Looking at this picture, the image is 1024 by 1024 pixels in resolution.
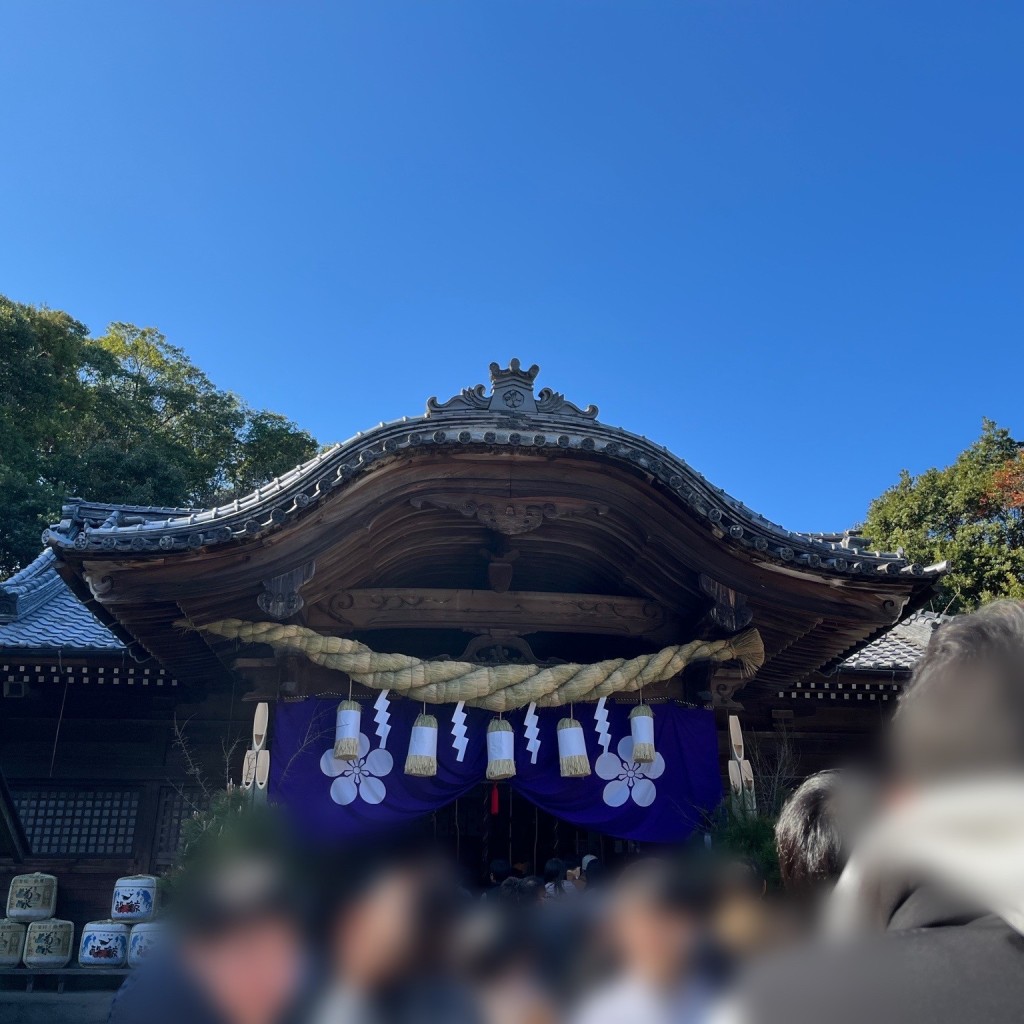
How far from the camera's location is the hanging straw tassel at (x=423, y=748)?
6250 millimetres

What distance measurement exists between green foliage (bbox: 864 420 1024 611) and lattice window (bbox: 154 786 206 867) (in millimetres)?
17923

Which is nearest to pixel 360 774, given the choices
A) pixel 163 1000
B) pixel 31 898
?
pixel 31 898

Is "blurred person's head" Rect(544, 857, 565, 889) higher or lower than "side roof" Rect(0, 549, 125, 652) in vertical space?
lower

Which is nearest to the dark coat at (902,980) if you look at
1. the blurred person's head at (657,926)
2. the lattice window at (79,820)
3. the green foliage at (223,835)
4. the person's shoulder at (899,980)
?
the person's shoulder at (899,980)

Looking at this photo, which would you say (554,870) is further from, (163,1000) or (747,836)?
(163,1000)

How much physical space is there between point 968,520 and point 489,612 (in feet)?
68.9

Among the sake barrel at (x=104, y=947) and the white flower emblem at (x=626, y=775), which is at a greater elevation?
the white flower emblem at (x=626, y=775)

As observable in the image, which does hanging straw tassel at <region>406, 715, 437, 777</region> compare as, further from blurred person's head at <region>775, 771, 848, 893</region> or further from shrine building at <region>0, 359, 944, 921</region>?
blurred person's head at <region>775, 771, 848, 893</region>

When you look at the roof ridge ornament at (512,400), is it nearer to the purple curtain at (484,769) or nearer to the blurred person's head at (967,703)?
the purple curtain at (484,769)

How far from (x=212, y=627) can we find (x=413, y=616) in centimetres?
155

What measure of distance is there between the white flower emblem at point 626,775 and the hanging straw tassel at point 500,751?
83 cm

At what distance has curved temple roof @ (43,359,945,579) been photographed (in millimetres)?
5684

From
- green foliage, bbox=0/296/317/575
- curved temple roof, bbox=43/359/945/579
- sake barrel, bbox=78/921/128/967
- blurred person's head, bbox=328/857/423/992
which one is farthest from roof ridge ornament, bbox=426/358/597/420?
green foliage, bbox=0/296/317/575

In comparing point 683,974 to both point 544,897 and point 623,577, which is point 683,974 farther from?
point 623,577
